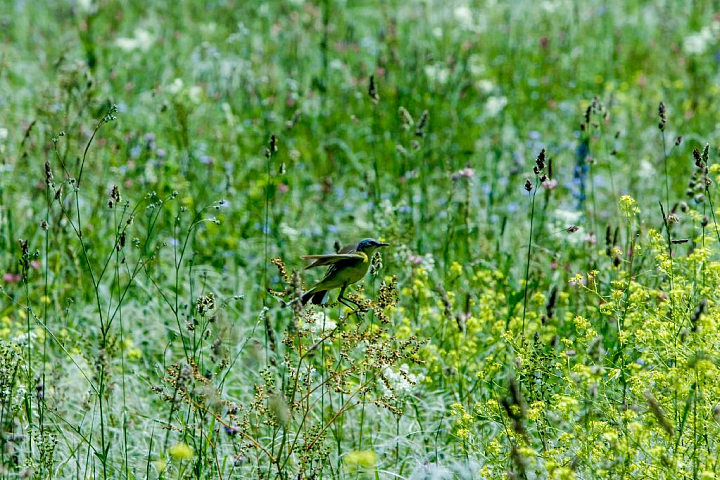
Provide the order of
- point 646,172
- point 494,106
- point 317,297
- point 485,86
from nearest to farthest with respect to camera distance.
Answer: point 317,297, point 646,172, point 494,106, point 485,86

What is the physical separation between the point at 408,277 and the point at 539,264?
2.18 feet

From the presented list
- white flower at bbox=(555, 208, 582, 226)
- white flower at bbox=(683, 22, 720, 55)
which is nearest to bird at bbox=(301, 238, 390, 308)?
white flower at bbox=(555, 208, 582, 226)

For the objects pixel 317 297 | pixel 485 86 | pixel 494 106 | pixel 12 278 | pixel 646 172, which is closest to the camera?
pixel 317 297

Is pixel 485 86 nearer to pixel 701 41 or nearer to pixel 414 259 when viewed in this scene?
pixel 701 41

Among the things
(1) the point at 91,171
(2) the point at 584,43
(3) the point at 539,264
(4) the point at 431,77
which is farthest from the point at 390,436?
(2) the point at 584,43

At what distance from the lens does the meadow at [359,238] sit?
292 cm

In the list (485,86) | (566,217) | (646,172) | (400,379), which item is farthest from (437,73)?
(400,379)

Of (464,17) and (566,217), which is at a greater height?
(464,17)

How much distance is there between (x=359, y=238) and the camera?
533cm

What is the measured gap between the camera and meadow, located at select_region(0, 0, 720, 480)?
292cm

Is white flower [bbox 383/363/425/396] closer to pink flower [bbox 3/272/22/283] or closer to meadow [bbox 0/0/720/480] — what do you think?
meadow [bbox 0/0/720/480]

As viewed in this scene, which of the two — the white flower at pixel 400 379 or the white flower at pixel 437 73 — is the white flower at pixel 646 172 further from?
the white flower at pixel 400 379

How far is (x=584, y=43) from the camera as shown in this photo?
8.85 m

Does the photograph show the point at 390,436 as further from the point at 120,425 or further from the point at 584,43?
the point at 584,43
